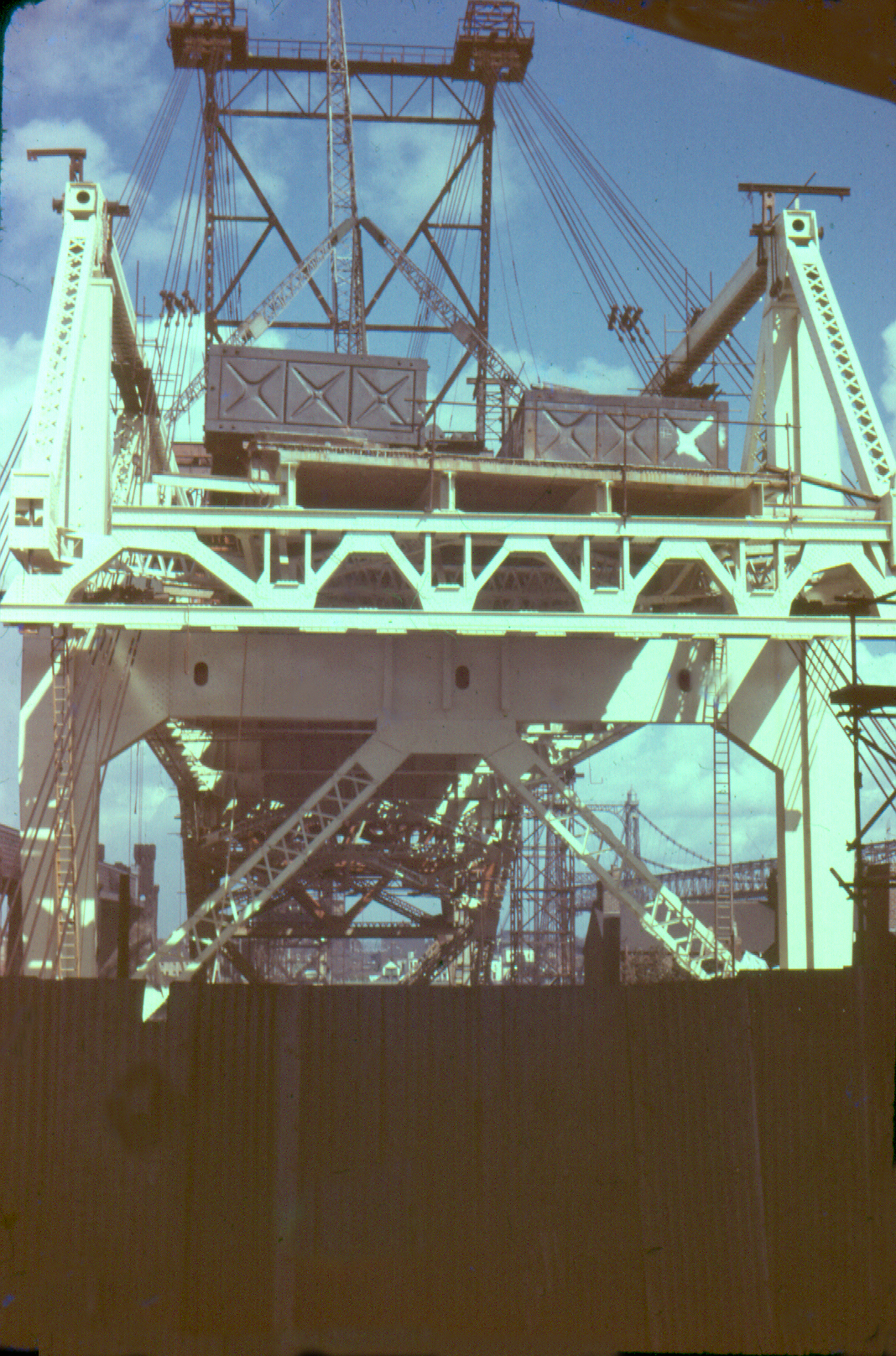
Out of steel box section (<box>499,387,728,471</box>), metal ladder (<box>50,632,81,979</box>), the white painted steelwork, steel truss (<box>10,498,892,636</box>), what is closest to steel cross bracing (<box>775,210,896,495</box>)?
the white painted steelwork

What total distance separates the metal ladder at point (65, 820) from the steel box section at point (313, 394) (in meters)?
4.43

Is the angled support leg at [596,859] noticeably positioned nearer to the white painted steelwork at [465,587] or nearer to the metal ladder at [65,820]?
the white painted steelwork at [465,587]

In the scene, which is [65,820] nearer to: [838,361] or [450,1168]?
[450,1168]

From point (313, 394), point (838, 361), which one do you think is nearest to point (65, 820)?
point (313, 394)

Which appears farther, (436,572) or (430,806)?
(430,806)

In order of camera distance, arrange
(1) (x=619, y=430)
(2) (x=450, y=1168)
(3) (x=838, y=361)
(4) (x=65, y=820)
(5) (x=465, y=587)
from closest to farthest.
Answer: (2) (x=450, y=1168), (5) (x=465, y=587), (4) (x=65, y=820), (3) (x=838, y=361), (1) (x=619, y=430)

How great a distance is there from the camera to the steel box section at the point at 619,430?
2177 cm

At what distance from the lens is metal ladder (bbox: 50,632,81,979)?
2036 centimetres

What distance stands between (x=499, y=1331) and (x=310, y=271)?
21561mm

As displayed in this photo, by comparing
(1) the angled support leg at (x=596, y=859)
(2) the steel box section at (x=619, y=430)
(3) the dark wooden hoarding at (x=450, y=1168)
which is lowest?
(3) the dark wooden hoarding at (x=450, y=1168)

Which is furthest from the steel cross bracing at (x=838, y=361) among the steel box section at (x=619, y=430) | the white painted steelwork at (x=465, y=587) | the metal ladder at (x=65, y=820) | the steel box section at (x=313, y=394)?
the metal ladder at (x=65, y=820)

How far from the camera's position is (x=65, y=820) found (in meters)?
21.1

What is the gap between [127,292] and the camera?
24.5m

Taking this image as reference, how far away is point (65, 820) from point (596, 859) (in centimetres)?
851
